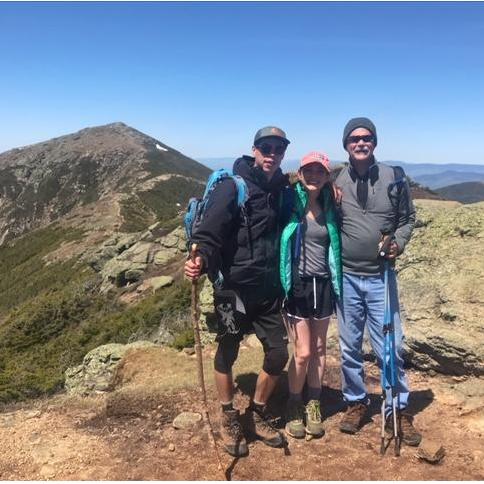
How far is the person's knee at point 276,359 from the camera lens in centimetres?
502

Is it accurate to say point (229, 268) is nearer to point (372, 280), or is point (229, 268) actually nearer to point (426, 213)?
point (372, 280)

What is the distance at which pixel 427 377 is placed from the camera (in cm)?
716

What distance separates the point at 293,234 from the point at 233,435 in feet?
7.44

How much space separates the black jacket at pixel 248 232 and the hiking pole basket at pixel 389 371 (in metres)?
1.28

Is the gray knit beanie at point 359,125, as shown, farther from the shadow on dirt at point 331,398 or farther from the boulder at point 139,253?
the boulder at point 139,253

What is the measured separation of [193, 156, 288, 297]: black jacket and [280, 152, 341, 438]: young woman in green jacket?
193 millimetres

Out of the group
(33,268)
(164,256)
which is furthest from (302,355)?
(33,268)

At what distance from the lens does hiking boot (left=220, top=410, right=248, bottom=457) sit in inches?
200

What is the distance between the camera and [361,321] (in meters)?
5.45

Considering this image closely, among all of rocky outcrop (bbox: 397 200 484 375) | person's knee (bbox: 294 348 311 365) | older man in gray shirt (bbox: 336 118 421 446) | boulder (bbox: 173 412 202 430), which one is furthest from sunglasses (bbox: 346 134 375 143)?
boulder (bbox: 173 412 202 430)

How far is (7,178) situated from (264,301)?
123134 mm

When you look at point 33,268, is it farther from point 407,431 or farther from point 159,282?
point 407,431

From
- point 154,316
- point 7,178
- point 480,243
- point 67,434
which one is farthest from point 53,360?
point 7,178

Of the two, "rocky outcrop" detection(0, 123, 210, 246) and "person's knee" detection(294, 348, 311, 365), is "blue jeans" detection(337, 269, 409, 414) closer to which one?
"person's knee" detection(294, 348, 311, 365)
